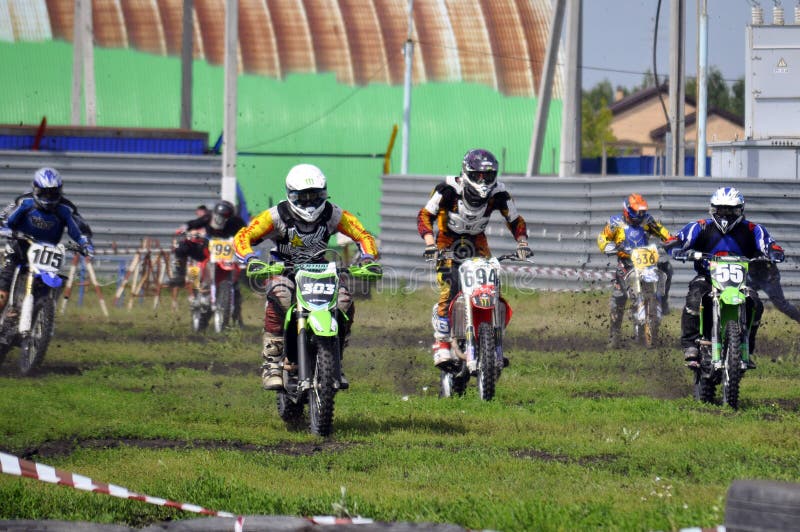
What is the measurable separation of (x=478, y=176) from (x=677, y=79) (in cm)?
1302

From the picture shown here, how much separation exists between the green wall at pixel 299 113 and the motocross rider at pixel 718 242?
A: 28.3 metres

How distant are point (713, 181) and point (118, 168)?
10.9 m

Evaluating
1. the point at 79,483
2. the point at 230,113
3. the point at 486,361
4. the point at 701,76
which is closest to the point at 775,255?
the point at 486,361

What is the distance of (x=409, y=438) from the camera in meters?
10.5

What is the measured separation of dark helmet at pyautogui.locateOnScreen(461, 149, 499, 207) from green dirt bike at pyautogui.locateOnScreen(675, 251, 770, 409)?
6.42 feet

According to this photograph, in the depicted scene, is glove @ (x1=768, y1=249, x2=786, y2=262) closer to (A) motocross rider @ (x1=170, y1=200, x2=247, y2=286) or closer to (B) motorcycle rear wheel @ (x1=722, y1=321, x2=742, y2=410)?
(B) motorcycle rear wheel @ (x1=722, y1=321, x2=742, y2=410)

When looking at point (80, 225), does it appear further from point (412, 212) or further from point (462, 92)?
point (462, 92)

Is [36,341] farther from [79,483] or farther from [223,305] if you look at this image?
[79,483]

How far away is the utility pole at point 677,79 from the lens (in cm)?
2545

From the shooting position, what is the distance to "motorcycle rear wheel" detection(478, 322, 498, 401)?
12.5m

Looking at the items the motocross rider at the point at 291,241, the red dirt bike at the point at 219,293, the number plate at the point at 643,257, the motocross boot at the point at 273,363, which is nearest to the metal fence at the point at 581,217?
the number plate at the point at 643,257

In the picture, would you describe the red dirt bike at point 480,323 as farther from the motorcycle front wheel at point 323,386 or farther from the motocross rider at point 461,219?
the motorcycle front wheel at point 323,386

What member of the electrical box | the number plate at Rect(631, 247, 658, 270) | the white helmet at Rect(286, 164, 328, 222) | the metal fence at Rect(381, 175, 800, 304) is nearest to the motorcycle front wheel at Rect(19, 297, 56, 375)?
the white helmet at Rect(286, 164, 328, 222)

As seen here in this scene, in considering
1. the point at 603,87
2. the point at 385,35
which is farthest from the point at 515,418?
the point at 603,87
